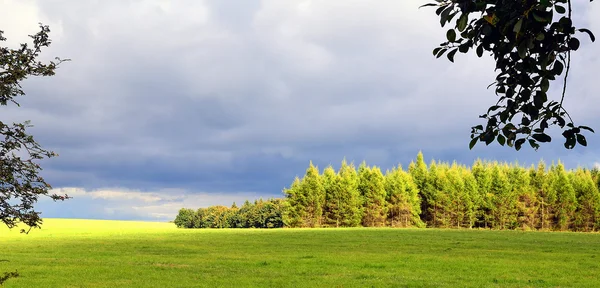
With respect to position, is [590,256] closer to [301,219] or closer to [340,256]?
[340,256]

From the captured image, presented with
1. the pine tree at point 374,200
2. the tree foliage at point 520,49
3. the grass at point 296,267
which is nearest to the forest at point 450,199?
the pine tree at point 374,200

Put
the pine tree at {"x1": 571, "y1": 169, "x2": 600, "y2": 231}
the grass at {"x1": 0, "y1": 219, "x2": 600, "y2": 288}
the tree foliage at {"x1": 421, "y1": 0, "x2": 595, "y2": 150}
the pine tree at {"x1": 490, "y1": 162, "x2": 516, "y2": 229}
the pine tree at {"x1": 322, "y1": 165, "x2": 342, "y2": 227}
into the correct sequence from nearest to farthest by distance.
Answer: the tree foliage at {"x1": 421, "y1": 0, "x2": 595, "y2": 150}
the grass at {"x1": 0, "y1": 219, "x2": 600, "y2": 288}
the pine tree at {"x1": 571, "y1": 169, "x2": 600, "y2": 231}
the pine tree at {"x1": 490, "y1": 162, "x2": 516, "y2": 229}
the pine tree at {"x1": 322, "y1": 165, "x2": 342, "y2": 227}

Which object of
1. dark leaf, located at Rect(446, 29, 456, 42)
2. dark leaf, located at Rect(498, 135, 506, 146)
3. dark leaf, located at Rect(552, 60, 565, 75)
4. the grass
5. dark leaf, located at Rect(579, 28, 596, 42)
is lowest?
the grass

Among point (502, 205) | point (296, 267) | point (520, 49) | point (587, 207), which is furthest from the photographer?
point (502, 205)

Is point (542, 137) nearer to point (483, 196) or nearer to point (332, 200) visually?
point (332, 200)

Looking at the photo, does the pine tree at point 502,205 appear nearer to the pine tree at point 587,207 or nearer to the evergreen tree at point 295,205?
the pine tree at point 587,207

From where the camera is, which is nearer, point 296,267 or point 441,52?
point 441,52

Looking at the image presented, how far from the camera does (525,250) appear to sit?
126 ft

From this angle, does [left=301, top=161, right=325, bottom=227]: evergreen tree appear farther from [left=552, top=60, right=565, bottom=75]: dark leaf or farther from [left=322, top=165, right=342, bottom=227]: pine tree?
[left=552, top=60, right=565, bottom=75]: dark leaf

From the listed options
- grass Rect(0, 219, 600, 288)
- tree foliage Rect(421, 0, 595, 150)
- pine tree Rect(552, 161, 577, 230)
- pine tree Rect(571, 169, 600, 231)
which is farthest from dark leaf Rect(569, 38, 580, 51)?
pine tree Rect(571, 169, 600, 231)

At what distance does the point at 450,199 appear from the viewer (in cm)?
8700

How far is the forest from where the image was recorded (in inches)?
3351

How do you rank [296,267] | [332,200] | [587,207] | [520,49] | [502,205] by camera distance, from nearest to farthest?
[520,49] < [296,267] < [587,207] < [502,205] < [332,200]

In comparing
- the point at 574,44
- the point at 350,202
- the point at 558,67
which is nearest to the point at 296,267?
the point at 558,67
